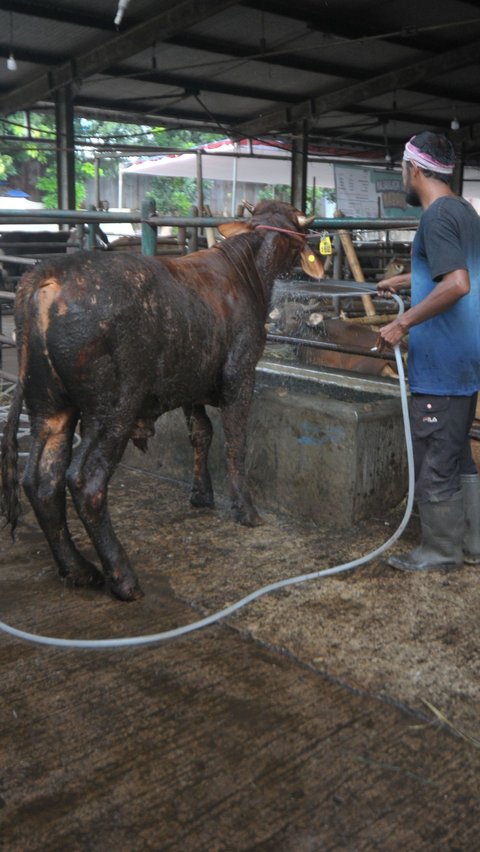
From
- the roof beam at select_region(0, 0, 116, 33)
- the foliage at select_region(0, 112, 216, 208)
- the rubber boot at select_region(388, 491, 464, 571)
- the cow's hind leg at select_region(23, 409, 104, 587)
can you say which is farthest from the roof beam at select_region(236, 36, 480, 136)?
the foliage at select_region(0, 112, 216, 208)

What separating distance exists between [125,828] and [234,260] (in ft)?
9.42

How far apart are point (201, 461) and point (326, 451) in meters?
0.71

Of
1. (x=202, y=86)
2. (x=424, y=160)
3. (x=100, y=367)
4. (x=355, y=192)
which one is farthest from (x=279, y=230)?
(x=355, y=192)

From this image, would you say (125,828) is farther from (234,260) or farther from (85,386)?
(234,260)

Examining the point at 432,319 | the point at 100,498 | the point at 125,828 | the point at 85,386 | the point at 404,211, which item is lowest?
the point at 125,828

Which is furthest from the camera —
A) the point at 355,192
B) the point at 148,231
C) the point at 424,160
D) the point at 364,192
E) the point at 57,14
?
the point at 364,192

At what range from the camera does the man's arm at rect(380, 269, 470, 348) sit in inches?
135

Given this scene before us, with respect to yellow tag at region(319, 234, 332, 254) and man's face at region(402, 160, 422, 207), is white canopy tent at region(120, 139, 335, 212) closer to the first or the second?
yellow tag at region(319, 234, 332, 254)

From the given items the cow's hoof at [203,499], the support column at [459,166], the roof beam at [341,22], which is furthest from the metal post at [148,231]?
the support column at [459,166]

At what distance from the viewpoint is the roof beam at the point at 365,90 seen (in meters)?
11.3

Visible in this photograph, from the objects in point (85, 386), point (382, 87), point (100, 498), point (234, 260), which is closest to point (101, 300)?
point (85, 386)

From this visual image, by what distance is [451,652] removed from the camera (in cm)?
297

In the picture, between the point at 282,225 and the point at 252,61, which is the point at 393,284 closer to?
the point at 282,225

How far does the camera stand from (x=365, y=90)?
42.1 ft
